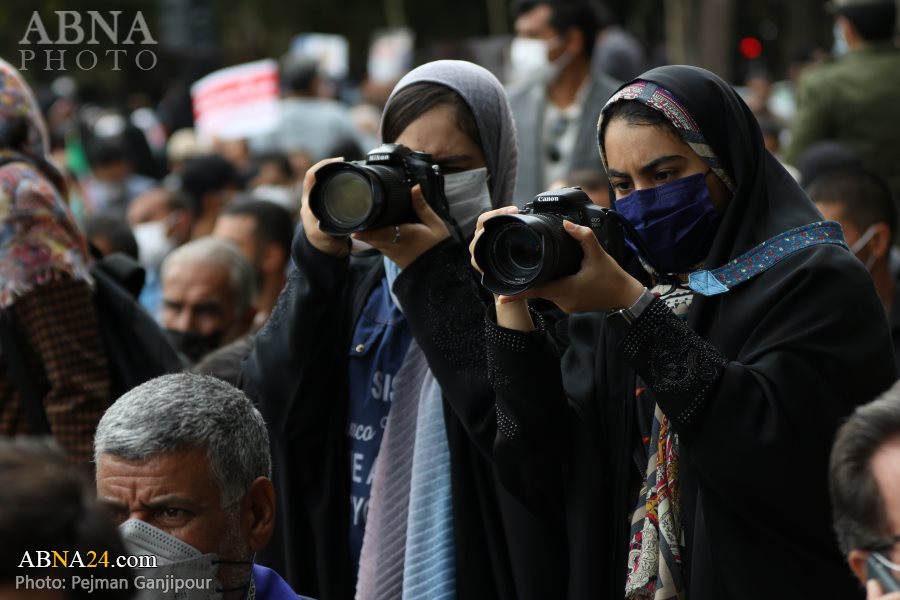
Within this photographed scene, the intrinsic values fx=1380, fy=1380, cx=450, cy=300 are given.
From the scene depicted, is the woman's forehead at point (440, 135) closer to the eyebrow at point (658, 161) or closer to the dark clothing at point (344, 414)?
the dark clothing at point (344, 414)

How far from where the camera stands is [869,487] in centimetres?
227

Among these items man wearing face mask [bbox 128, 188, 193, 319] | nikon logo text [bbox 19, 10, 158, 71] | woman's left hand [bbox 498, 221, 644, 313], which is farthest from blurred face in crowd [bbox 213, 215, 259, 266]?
woman's left hand [bbox 498, 221, 644, 313]

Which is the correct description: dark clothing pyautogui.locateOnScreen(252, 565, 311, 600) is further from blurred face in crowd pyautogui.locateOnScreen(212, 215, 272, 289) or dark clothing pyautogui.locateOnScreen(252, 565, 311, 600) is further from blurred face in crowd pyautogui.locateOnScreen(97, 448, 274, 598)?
blurred face in crowd pyautogui.locateOnScreen(212, 215, 272, 289)

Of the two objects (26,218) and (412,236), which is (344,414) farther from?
(26,218)

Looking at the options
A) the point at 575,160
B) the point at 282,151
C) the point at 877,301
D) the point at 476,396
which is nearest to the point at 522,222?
the point at 476,396

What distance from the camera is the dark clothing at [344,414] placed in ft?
10.5

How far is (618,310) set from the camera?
280 centimetres

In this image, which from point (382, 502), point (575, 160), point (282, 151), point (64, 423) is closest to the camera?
point (382, 502)

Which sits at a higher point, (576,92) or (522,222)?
(522,222)

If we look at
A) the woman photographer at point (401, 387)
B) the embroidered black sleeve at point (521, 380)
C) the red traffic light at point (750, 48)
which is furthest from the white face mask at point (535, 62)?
the red traffic light at point (750, 48)

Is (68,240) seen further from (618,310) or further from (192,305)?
(618,310)

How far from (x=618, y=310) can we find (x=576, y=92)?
14.0ft

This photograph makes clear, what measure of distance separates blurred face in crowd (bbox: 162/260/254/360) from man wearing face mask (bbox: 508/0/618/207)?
5.10 ft

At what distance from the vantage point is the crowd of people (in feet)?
8.96
